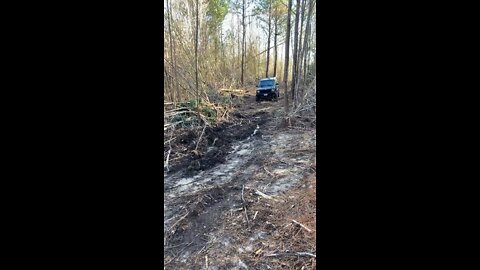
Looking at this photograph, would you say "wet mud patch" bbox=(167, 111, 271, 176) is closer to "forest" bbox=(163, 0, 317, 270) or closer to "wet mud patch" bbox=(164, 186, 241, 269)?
"forest" bbox=(163, 0, 317, 270)

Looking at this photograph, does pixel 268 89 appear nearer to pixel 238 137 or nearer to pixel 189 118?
pixel 238 137

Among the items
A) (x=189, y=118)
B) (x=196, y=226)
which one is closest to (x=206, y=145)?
→ (x=189, y=118)

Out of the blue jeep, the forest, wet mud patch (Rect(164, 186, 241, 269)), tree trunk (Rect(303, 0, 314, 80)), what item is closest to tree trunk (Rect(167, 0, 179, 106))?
the forest

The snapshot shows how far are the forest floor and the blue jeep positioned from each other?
1.29 metres

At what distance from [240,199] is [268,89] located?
334 centimetres

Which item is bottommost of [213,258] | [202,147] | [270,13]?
[213,258]

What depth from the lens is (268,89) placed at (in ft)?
17.6

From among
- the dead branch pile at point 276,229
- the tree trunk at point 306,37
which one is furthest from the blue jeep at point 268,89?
the dead branch pile at point 276,229

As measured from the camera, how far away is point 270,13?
432 centimetres

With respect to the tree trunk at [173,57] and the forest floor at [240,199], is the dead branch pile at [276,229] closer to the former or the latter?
the forest floor at [240,199]

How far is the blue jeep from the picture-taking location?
5339 millimetres
